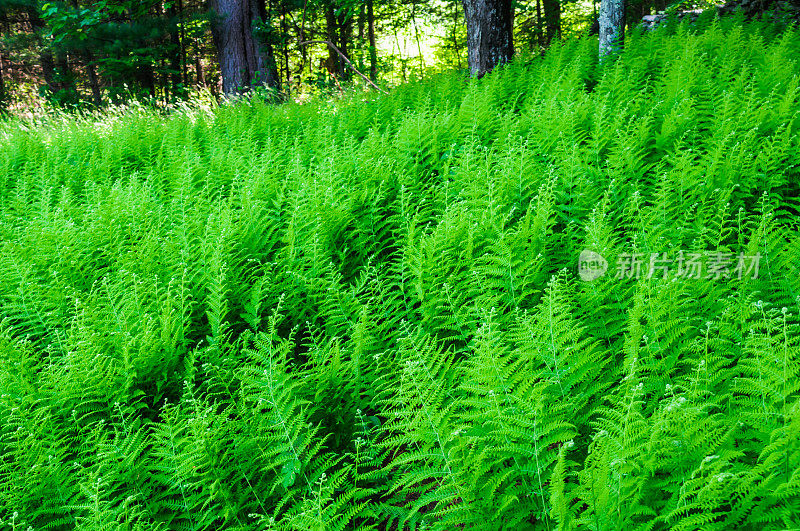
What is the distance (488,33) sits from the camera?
8195mm

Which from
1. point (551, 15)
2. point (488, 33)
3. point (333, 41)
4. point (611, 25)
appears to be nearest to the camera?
point (611, 25)

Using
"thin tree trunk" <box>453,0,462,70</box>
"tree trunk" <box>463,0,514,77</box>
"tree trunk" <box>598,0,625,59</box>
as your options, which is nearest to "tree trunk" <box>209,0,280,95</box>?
"tree trunk" <box>463,0,514,77</box>

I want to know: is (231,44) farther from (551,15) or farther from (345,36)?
(345,36)

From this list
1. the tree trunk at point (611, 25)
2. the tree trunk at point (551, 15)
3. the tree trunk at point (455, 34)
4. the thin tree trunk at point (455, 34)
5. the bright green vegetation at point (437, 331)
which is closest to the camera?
the bright green vegetation at point (437, 331)

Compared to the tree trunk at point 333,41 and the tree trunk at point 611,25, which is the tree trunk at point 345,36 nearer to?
the tree trunk at point 333,41

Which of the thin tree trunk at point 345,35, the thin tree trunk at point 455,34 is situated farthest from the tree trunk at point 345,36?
the thin tree trunk at point 455,34

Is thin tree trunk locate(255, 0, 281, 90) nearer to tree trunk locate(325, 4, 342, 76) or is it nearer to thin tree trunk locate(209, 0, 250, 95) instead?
thin tree trunk locate(209, 0, 250, 95)

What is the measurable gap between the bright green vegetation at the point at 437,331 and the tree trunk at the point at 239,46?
19.5ft

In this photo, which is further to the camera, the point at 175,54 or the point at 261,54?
the point at 175,54

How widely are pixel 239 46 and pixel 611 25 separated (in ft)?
26.1

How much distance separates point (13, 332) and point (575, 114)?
5.12 metres

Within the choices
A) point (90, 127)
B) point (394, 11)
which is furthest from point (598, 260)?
point (394, 11)

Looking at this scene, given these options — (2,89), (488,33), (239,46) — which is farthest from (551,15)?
(2,89)

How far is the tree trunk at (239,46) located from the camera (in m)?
11.6
